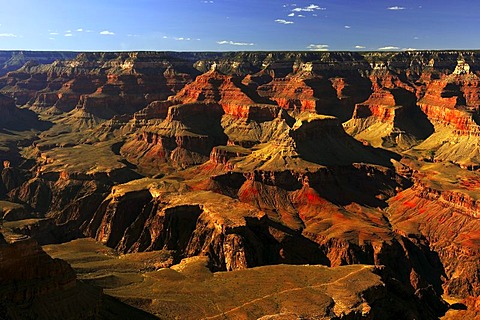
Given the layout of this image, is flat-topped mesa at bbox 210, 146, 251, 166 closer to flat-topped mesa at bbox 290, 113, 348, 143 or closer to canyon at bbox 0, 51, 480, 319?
canyon at bbox 0, 51, 480, 319

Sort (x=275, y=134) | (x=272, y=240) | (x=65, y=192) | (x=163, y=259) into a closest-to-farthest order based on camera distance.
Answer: (x=163, y=259)
(x=272, y=240)
(x=65, y=192)
(x=275, y=134)

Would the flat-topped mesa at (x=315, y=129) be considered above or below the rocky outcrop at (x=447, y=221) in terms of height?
above

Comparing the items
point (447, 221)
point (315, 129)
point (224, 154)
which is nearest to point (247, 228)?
point (447, 221)

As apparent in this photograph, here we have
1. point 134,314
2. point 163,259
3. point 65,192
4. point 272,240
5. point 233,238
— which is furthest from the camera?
point 65,192

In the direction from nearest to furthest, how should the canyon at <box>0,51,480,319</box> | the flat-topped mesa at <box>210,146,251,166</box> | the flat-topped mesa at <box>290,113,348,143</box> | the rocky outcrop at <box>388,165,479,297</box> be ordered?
the canyon at <box>0,51,480,319</box> < the rocky outcrop at <box>388,165,479,297</box> < the flat-topped mesa at <box>290,113,348,143</box> < the flat-topped mesa at <box>210,146,251,166</box>

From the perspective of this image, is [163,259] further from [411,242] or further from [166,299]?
[411,242]

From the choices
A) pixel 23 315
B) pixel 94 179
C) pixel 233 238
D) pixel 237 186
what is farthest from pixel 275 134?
pixel 23 315

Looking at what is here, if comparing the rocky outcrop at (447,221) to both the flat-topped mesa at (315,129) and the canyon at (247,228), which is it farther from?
the flat-topped mesa at (315,129)

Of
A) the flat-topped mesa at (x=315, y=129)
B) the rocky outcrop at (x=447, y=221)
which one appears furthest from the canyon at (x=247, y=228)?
the flat-topped mesa at (x=315, y=129)

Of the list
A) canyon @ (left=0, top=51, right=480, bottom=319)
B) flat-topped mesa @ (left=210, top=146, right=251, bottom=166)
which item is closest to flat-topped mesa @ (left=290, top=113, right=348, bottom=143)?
canyon @ (left=0, top=51, right=480, bottom=319)

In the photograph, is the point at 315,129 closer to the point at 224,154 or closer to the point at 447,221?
the point at 224,154

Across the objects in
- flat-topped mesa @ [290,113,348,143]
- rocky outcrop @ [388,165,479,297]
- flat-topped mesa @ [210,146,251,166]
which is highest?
flat-topped mesa @ [290,113,348,143]
